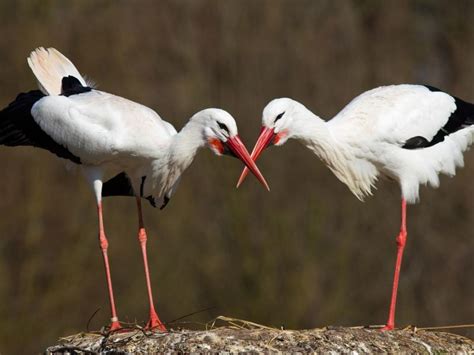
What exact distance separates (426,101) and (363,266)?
→ 25.4 feet

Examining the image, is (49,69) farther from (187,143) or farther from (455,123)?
(455,123)

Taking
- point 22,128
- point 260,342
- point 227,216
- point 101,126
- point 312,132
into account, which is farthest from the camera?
point 227,216

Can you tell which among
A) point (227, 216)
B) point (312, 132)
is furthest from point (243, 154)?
point (227, 216)

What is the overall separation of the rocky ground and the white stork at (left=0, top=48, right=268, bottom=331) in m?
1.28

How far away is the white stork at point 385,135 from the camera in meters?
10.8

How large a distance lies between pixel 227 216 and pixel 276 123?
8658mm

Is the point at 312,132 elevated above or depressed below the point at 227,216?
above

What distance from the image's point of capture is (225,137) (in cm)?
1061

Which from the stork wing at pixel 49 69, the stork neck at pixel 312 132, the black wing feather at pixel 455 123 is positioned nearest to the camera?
the stork neck at pixel 312 132

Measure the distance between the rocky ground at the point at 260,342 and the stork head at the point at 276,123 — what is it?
5.65 ft

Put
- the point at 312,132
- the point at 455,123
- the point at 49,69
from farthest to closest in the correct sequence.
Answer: the point at 49,69, the point at 455,123, the point at 312,132

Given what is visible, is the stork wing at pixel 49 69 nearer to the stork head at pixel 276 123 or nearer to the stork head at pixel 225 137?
the stork head at pixel 225 137

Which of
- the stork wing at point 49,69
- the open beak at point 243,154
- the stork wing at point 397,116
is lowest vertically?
the open beak at point 243,154

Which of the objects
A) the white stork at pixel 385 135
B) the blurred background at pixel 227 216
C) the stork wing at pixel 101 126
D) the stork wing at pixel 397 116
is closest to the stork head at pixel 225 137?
the white stork at pixel 385 135
